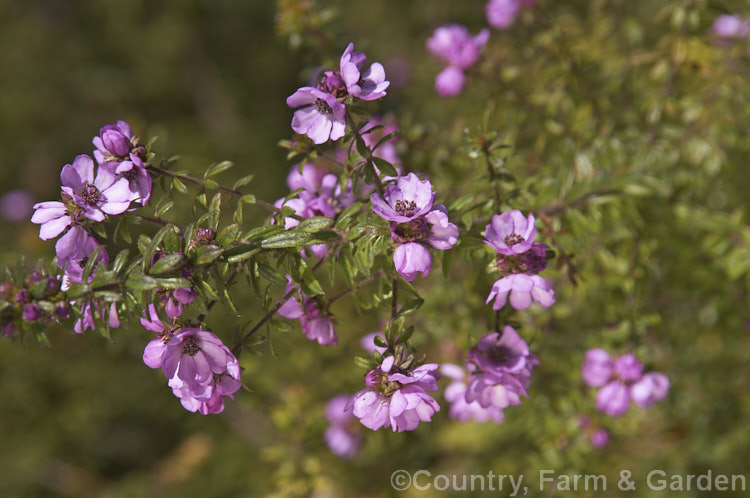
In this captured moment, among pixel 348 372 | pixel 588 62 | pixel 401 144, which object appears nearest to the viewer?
pixel 401 144

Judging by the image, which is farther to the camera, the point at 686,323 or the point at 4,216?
the point at 4,216

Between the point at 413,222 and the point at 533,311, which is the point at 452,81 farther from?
the point at 413,222

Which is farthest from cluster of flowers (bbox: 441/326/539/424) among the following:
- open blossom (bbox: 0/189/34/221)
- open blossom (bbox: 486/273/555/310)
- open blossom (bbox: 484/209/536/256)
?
open blossom (bbox: 0/189/34/221)

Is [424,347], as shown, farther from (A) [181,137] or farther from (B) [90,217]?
(A) [181,137]

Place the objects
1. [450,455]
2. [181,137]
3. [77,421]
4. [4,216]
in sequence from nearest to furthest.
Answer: [450,455], [77,421], [4,216], [181,137]

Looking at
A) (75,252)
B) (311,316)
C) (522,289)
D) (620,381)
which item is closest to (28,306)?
(75,252)

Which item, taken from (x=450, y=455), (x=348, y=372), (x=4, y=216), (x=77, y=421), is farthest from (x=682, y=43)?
(x=4, y=216)
